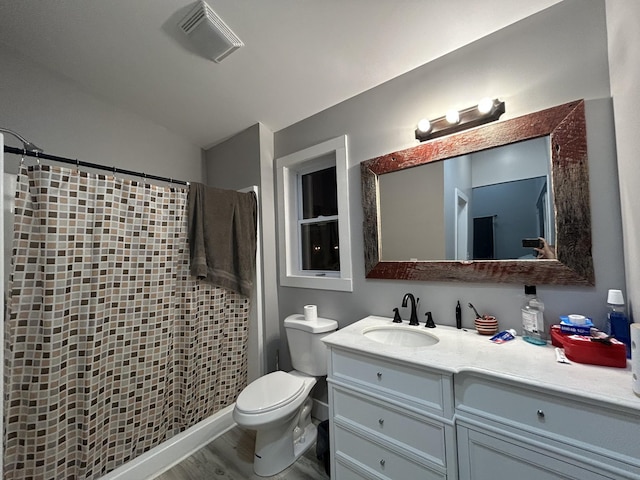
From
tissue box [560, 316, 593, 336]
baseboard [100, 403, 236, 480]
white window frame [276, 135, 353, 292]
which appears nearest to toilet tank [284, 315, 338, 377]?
white window frame [276, 135, 353, 292]

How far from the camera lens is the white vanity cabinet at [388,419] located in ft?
3.16

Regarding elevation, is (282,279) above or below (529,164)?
below

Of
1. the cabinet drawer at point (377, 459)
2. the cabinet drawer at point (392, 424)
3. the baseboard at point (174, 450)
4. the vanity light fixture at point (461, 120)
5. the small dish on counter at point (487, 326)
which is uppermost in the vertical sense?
the vanity light fixture at point (461, 120)

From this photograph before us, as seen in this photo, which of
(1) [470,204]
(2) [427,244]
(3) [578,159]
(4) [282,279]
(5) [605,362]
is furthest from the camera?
(4) [282,279]

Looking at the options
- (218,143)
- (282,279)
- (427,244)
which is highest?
(218,143)

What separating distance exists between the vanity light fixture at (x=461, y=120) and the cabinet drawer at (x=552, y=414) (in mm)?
1188

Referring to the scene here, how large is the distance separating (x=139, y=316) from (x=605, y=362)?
2.16 m

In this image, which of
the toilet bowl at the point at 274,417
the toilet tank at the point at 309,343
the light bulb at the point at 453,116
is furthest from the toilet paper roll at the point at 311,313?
the light bulb at the point at 453,116

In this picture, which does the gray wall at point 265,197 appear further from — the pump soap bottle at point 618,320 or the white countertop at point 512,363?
the pump soap bottle at point 618,320

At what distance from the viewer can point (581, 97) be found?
3.58ft

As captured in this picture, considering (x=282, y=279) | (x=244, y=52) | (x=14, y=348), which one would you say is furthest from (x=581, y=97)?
(x=14, y=348)

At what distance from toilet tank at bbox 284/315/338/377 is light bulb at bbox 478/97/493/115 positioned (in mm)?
1504

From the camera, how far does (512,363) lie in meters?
0.92

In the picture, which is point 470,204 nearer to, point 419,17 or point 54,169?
point 419,17
